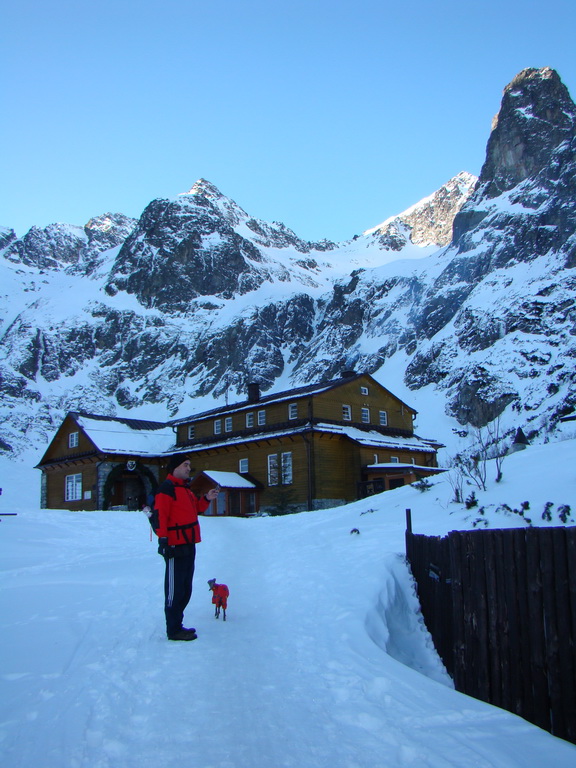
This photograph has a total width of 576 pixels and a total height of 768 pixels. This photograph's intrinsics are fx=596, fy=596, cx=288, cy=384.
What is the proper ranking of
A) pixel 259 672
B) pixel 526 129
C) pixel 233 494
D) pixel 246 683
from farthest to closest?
1. pixel 526 129
2. pixel 233 494
3. pixel 259 672
4. pixel 246 683

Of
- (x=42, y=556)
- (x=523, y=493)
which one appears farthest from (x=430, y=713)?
(x=42, y=556)

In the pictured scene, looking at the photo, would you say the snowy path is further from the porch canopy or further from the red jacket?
the porch canopy

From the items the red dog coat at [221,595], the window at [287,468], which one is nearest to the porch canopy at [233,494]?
the window at [287,468]

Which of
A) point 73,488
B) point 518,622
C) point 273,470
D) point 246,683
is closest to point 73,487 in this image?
point 73,488

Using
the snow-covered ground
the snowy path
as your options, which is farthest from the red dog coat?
the snow-covered ground

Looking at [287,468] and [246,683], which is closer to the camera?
[246,683]

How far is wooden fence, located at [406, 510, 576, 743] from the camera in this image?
473 cm

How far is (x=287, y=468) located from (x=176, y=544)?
25.4 meters

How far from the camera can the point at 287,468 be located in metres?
31.9

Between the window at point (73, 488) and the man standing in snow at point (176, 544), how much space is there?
108 feet

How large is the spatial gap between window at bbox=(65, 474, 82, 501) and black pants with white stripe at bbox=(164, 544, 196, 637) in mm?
33100

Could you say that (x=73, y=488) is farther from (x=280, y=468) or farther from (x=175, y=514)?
(x=175, y=514)

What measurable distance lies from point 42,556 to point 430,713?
11.3m

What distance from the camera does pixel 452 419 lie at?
2356 inches
